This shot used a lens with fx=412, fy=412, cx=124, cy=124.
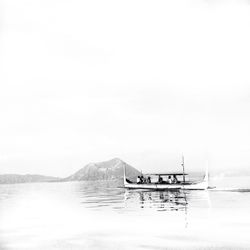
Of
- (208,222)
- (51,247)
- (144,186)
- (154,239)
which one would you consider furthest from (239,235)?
(144,186)

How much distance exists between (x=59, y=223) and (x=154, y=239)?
14.7 metres

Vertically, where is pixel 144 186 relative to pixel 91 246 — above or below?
above

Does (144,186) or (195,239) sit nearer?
(195,239)

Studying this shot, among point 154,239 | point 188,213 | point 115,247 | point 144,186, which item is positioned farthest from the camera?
point 144,186

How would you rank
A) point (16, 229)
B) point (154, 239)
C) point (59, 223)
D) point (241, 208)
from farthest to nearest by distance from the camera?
point (241, 208)
point (59, 223)
point (16, 229)
point (154, 239)

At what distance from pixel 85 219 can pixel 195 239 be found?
688 inches

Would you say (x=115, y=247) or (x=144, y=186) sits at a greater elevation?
(x=144, y=186)

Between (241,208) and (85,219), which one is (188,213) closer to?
(241,208)

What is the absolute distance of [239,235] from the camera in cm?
2975

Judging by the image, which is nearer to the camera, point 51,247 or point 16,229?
point 51,247

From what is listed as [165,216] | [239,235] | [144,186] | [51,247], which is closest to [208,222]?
[165,216]

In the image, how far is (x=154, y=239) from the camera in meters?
29.4

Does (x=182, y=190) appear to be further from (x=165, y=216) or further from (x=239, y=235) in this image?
(x=239, y=235)

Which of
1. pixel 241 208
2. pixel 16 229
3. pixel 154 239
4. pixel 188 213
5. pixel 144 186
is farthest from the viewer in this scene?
pixel 144 186
